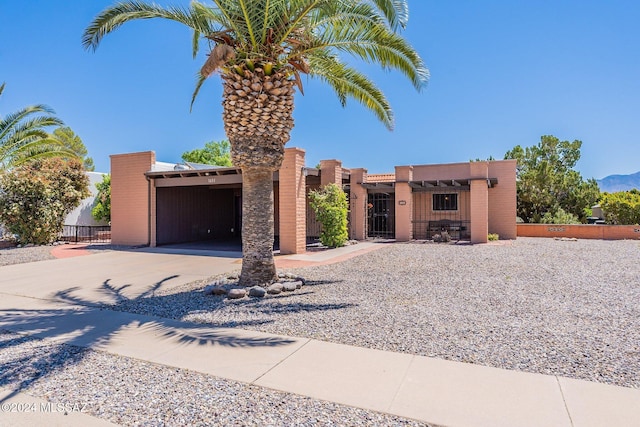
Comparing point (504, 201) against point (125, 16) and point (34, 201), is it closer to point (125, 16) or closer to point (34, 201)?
point (125, 16)

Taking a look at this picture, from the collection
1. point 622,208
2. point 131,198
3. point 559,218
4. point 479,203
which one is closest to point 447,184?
point 479,203

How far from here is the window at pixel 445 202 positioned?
22.0m

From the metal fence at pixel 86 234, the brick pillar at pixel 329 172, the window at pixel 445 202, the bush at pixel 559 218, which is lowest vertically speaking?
the metal fence at pixel 86 234

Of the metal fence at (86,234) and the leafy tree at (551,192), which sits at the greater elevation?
the leafy tree at (551,192)

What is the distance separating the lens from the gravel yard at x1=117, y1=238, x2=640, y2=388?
187 inches

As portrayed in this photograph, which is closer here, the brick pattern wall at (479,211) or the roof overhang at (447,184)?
the brick pattern wall at (479,211)

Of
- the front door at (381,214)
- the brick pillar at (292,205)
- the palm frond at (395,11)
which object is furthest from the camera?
the front door at (381,214)

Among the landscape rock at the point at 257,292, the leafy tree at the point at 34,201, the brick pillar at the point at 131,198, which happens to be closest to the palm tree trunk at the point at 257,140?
the landscape rock at the point at 257,292

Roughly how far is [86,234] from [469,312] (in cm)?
2561

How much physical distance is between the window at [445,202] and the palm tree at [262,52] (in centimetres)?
1403

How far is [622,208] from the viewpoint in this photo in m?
21.3

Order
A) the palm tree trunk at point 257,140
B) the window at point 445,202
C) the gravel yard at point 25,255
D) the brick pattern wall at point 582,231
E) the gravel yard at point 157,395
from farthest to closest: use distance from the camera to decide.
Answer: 1. the window at point 445,202
2. the brick pattern wall at point 582,231
3. the gravel yard at point 25,255
4. the palm tree trunk at point 257,140
5. the gravel yard at point 157,395

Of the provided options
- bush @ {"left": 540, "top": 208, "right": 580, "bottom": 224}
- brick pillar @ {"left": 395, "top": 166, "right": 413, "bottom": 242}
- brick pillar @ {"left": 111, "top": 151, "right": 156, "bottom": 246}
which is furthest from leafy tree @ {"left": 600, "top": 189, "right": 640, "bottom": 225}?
brick pillar @ {"left": 111, "top": 151, "right": 156, "bottom": 246}

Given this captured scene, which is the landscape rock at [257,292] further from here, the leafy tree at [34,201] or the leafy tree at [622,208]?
the leafy tree at [622,208]
